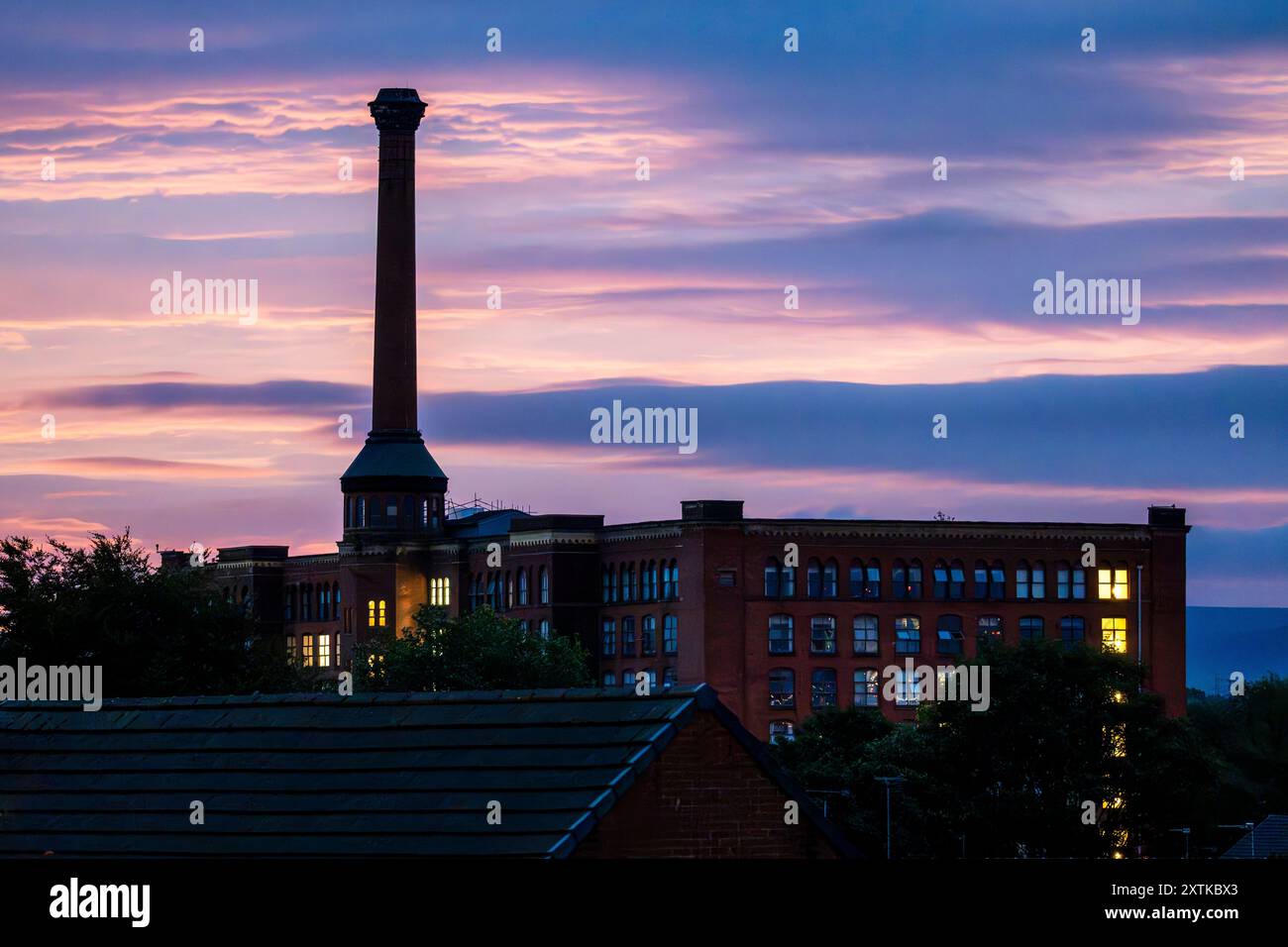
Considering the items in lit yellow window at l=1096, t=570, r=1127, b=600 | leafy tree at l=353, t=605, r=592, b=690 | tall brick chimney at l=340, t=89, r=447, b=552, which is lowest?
leafy tree at l=353, t=605, r=592, b=690

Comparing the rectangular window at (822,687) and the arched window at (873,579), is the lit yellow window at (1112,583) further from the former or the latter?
the rectangular window at (822,687)

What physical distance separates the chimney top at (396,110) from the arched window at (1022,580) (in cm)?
4479

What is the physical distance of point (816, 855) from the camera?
26.5 meters

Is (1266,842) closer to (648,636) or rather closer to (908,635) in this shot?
(908,635)

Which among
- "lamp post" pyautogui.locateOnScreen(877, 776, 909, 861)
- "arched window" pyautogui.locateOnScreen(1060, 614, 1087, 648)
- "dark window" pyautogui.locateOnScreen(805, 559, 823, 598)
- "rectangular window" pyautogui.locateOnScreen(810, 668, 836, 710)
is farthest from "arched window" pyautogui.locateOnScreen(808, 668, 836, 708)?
"lamp post" pyautogui.locateOnScreen(877, 776, 909, 861)

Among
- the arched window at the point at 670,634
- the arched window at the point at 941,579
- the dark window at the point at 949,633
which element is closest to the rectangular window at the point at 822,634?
Answer: the dark window at the point at 949,633

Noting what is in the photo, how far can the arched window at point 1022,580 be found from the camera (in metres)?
138

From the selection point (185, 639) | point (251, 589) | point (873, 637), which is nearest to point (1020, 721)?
point (185, 639)

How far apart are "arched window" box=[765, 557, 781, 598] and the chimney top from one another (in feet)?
114

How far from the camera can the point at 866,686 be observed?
5202 inches

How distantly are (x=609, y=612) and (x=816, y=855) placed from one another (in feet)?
368

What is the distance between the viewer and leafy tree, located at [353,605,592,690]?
105 metres
